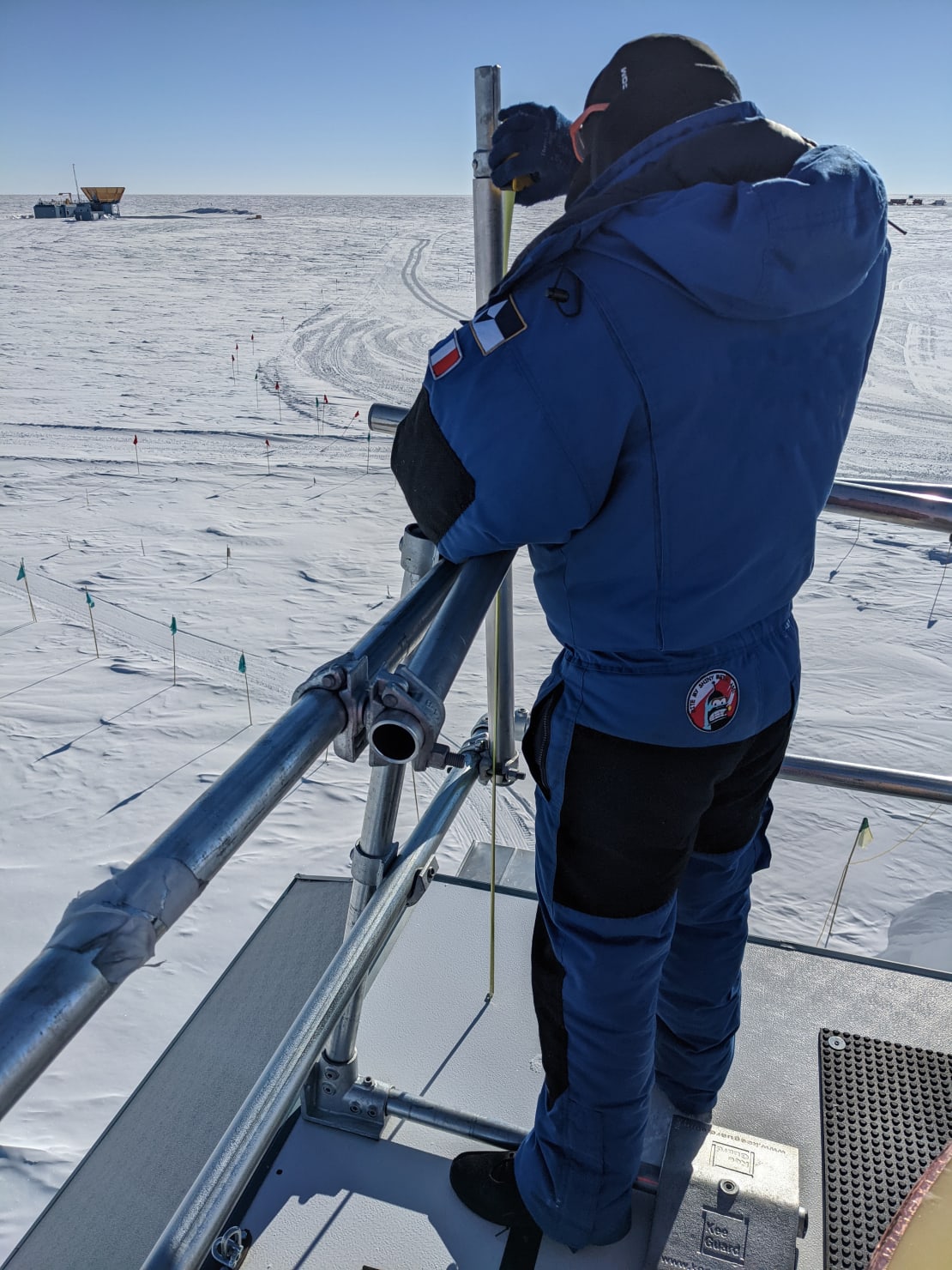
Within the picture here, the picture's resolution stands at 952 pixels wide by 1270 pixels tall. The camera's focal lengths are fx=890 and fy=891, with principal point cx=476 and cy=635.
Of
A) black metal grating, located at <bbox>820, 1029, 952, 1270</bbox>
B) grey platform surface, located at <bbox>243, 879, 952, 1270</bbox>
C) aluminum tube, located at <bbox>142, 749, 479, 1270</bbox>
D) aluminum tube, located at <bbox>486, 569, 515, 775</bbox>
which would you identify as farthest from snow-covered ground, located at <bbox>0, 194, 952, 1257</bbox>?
black metal grating, located at <bbox>820, 1029, 952, 1270</bbox>

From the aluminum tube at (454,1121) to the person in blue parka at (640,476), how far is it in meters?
0.16

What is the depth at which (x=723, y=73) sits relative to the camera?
1089mm

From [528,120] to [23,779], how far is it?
21.6 ft

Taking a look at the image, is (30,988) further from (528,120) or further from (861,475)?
(861,475)

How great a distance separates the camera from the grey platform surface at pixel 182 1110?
167 cm

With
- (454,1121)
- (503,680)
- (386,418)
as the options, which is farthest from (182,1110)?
(386,418)

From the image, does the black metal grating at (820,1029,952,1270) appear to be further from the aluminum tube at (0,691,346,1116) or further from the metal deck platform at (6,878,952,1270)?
the aluminum tube at (0,691,346,1116)

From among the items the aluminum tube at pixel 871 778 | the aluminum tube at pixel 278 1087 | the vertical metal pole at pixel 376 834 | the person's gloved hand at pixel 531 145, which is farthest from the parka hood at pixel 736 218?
the aluminum tube at pixel 871 778

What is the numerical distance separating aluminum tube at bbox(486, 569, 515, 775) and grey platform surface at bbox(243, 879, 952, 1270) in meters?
0.53

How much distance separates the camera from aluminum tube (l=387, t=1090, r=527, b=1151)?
1602 mm

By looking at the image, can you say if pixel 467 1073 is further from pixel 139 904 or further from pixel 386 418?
pixel 139 904

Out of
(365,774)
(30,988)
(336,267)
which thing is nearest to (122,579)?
(365,774)

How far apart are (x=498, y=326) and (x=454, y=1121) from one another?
1.38 meters

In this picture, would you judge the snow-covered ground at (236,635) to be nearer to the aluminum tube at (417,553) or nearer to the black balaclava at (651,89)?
the aluminum tube at (417,553)
